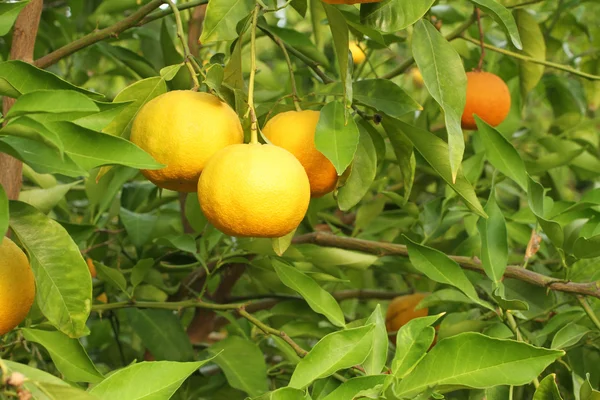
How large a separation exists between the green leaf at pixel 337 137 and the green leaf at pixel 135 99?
0.20 meters

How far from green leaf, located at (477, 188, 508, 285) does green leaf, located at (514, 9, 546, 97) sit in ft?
1.42

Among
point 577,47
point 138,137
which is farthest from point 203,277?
point 577,47

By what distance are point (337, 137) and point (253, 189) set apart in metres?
0.13

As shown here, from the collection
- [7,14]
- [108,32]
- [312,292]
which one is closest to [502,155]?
[312,292]

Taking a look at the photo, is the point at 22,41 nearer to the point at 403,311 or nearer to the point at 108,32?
the point at 108,32

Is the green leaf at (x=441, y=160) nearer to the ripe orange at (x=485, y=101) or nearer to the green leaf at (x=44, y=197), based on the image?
the ripe orange at (x=485, y=101)

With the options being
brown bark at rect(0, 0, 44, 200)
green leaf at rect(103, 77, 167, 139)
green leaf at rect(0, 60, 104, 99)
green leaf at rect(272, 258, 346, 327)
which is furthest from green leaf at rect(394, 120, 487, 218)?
brown bark at rect(0, 0, 44, 200)

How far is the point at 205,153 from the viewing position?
86 centimetres

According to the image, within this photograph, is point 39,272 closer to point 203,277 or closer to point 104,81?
point 203,277

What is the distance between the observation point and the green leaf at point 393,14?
0.85 metres

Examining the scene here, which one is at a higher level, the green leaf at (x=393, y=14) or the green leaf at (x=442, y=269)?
the green leaf at (x=393, y=14)

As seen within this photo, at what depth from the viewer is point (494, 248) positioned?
1.12 meters

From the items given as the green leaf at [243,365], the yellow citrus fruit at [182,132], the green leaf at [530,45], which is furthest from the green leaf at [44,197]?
the green leaf at [530,45]

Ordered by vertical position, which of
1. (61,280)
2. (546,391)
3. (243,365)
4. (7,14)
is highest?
(7,14)
